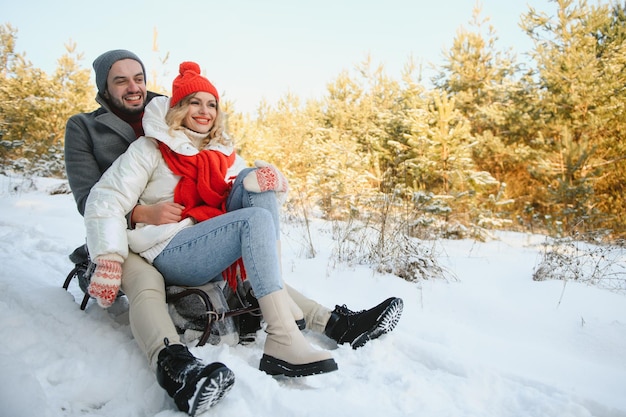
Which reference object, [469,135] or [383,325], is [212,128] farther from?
[469,135]

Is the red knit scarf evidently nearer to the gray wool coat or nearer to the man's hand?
the man's hand

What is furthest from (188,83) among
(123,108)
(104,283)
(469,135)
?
(469,135)

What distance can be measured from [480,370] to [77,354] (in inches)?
63.7

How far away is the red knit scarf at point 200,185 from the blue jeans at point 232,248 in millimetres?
90

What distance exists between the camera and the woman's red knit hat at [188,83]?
6.02 feet

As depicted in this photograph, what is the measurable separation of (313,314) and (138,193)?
1.02 metres

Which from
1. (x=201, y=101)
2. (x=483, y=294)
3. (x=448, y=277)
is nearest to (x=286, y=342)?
(x=201, y=101)

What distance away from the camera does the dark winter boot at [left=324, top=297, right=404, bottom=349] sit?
1.79 meters

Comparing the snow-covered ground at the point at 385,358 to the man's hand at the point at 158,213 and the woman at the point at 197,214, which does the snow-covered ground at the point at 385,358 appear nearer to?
the woman at the point at 197,214

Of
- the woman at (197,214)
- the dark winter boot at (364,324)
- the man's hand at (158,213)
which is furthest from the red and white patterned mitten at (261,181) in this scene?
the dark winter boot at (364,324)

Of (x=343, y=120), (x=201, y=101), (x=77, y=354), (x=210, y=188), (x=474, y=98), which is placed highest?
(x=474, y=98)

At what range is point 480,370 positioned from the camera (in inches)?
60.9

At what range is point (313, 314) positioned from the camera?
1.91m

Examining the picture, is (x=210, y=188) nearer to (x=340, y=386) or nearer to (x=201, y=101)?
(x=201, y=101)
